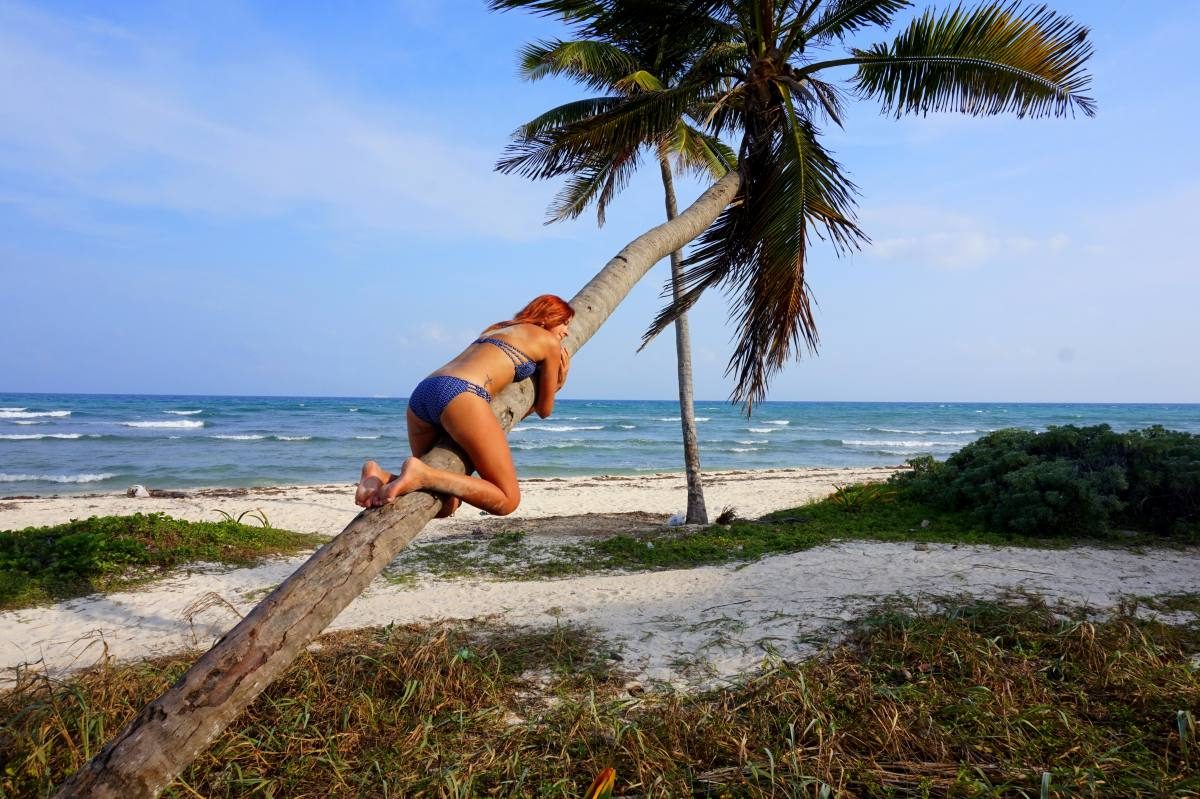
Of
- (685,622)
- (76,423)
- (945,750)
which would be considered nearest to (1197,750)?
(945,750)

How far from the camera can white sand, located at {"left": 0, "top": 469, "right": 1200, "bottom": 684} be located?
504 centimetres

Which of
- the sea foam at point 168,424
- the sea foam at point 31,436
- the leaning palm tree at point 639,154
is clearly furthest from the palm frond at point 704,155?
the sea foam at point 168,424

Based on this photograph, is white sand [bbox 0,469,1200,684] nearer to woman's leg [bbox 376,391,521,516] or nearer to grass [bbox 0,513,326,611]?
grass [bbox 0,513,326,611]

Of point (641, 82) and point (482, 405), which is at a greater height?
point (641, 82)

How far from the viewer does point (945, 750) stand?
3266mm

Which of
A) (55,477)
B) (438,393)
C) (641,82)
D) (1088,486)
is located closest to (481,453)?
(438,393)

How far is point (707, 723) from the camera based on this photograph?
3.54 meters

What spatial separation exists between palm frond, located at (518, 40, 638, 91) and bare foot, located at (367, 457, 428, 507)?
863cm

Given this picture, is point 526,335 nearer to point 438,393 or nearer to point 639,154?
point 438,393

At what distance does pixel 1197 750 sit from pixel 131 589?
8286 millimetres

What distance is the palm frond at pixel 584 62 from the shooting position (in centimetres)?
1049

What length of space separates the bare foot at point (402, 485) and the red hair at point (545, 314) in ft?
3.32

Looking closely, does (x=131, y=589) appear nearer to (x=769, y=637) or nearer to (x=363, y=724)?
(x=363, y=724)

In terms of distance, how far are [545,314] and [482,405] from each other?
2.35ft
